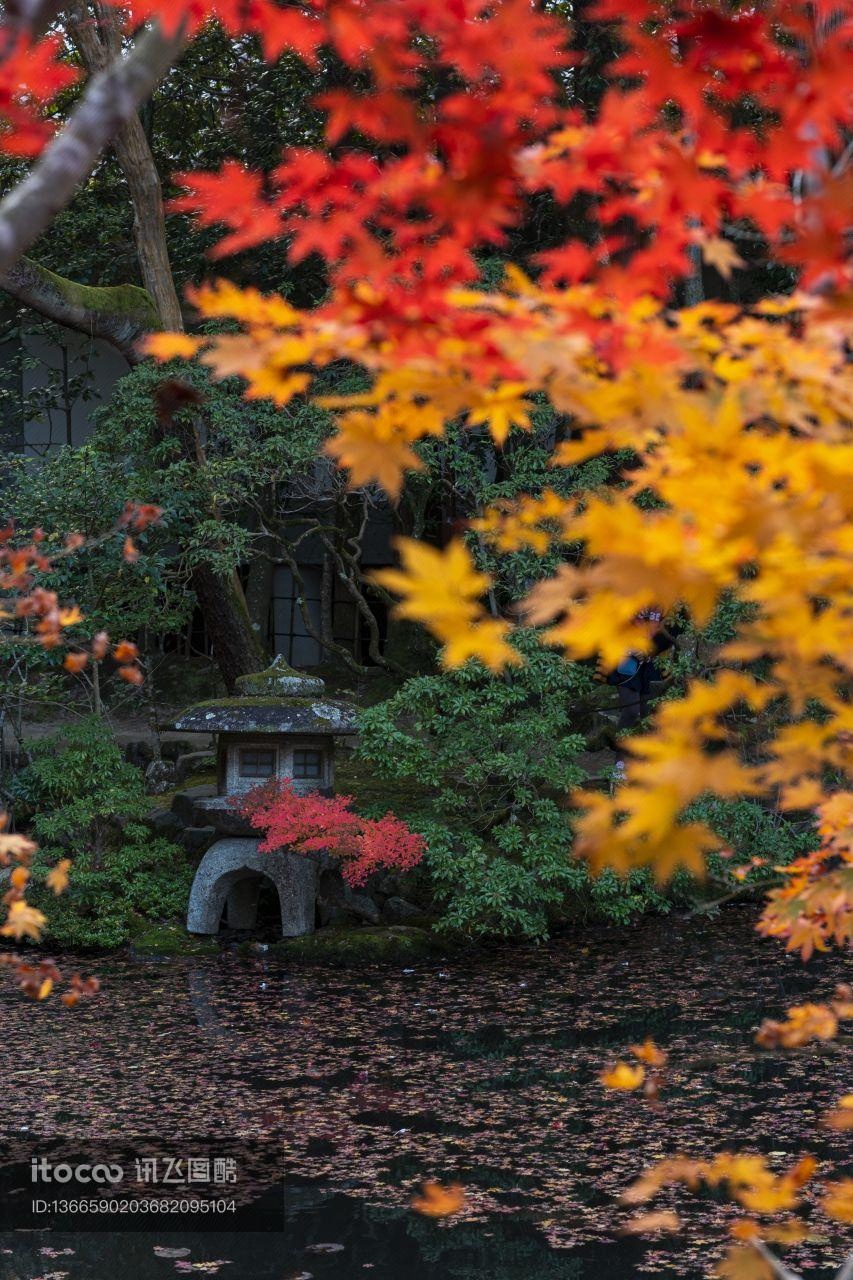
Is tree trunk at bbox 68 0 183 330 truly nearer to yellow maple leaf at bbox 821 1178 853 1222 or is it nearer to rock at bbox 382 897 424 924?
rock at bbox 382 897 424 924

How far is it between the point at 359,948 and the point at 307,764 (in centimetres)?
103

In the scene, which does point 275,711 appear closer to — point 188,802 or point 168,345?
point 188,802

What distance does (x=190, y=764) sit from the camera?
9.81m

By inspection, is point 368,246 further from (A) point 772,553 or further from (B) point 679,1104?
(B) point 679,1104

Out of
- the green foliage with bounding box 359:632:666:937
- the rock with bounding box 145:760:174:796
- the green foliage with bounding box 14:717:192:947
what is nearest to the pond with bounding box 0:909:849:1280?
the green foliage with bounding box 359:632:666:937

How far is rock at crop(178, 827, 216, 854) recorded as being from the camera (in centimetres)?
839

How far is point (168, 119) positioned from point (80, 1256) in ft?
31.4

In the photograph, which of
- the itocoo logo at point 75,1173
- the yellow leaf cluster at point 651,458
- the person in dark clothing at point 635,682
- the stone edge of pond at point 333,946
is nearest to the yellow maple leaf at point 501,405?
the yellow leaf cluster at point 651,458

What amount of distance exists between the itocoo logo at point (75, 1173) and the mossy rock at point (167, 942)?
307 centimetres

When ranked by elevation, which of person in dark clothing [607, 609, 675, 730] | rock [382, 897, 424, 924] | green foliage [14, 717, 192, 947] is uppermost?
person in dark clothing [607, 609, 675, 730]

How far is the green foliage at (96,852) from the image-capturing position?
25.2ft

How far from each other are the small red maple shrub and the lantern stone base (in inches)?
17.7

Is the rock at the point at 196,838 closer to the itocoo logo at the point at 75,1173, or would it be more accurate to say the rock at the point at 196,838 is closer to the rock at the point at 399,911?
the rock at the point at 399,911

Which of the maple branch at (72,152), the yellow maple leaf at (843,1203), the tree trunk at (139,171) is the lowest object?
the yellow maple leaf at (843,1203)
